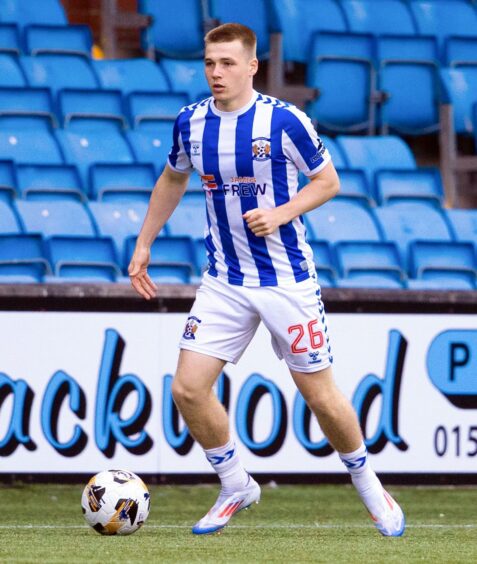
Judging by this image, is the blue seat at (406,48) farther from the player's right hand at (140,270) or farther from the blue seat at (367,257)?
the player's right hand at (140,270)

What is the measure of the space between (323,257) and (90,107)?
7.73 ft

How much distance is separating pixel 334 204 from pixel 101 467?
11.0 ft

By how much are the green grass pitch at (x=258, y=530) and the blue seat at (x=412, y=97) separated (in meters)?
4.69

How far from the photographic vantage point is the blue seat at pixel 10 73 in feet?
35.2

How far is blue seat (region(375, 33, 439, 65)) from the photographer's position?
12180mm

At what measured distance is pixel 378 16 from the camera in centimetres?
1275

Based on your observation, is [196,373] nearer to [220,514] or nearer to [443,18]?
[220,514]

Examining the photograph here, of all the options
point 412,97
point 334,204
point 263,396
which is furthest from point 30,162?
point 412,97

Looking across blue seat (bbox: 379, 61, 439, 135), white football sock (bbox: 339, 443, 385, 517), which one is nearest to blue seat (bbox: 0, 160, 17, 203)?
blue seat (bbox: 379, 61, 439, 135)

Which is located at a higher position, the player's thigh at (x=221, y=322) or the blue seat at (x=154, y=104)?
the player's thigh at (x=221, y=322)

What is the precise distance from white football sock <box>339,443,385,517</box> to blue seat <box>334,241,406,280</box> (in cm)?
403

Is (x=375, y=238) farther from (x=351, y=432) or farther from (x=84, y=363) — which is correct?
(x=351, y=432)

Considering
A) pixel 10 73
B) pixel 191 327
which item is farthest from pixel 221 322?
pixel 10 73

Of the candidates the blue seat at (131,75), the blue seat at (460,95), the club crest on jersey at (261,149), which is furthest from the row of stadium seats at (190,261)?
the club crest on jersey at (261,149)
